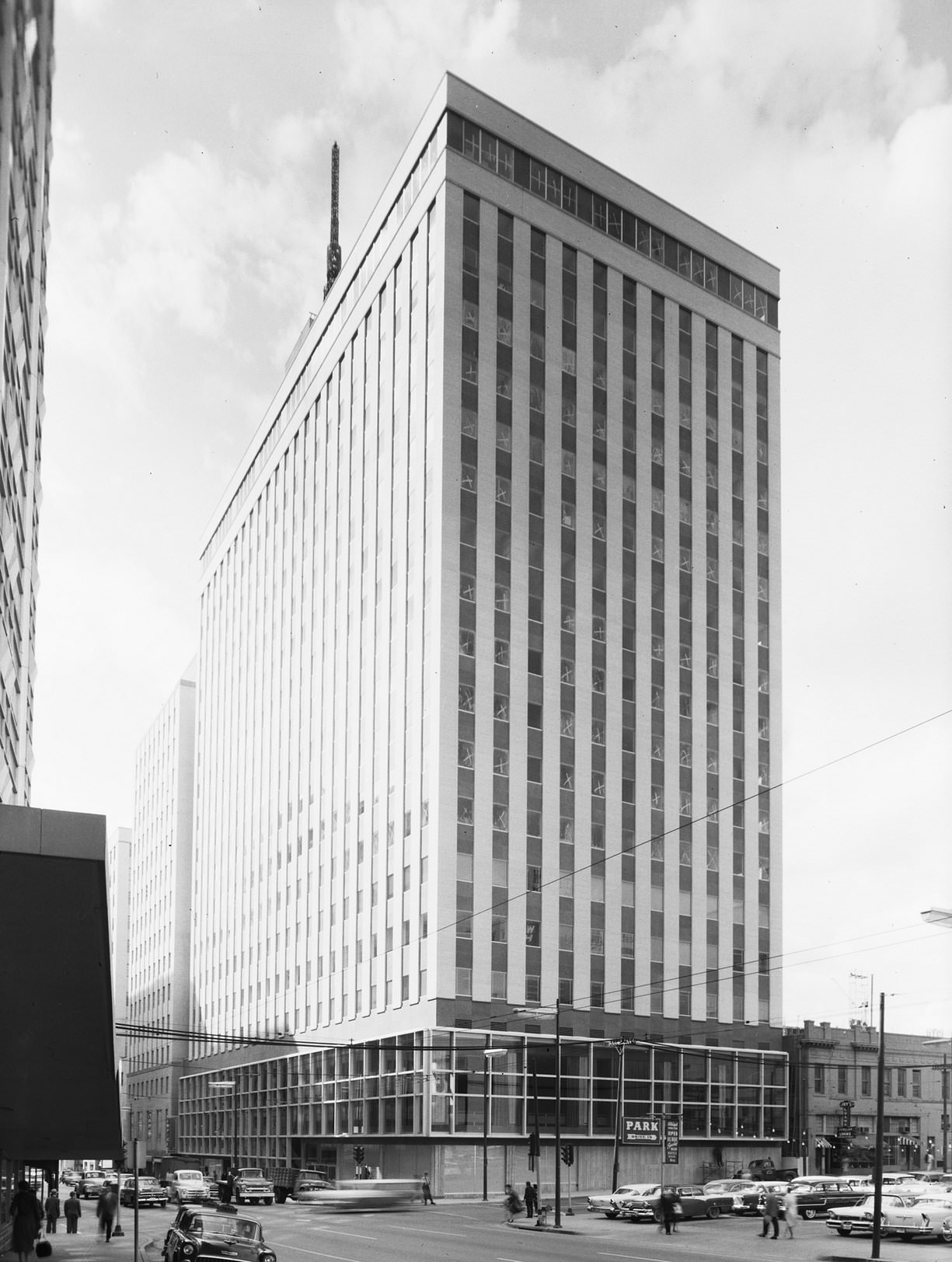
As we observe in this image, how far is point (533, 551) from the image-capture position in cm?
8169

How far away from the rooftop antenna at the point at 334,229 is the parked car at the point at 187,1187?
64.4m

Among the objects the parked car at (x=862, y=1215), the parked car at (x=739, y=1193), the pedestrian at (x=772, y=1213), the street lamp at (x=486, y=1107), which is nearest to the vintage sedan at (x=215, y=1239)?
the pedestrian at (x=772, y=1213)

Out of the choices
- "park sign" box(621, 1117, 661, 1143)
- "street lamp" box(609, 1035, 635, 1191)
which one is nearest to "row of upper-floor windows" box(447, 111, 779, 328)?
"street lamp" box(609, 1035, 635, 1191)

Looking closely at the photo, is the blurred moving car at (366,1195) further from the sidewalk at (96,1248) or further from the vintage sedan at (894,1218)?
the vintage sedan at (894,1218)

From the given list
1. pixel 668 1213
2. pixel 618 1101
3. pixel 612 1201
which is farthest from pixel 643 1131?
pixel 618 1101

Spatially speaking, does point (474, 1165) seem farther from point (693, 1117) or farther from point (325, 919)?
point (325, 919)

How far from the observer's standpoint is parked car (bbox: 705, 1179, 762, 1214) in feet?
199

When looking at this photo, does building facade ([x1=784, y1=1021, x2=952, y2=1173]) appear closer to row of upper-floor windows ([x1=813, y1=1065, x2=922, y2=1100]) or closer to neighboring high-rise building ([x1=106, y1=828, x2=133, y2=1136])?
row of upper-floor windows ([x1=813, y1=1065, x2=922, y2=1100])

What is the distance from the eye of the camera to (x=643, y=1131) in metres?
60.4

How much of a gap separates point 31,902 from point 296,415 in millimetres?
94956

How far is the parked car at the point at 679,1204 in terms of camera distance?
184ft

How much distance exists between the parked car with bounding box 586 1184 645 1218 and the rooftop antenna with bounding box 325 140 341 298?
2815 inches

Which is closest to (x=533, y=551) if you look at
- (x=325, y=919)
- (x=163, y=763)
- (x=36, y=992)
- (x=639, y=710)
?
(x=639, y=710)

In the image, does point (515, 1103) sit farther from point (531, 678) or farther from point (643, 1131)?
point (531, 678)
